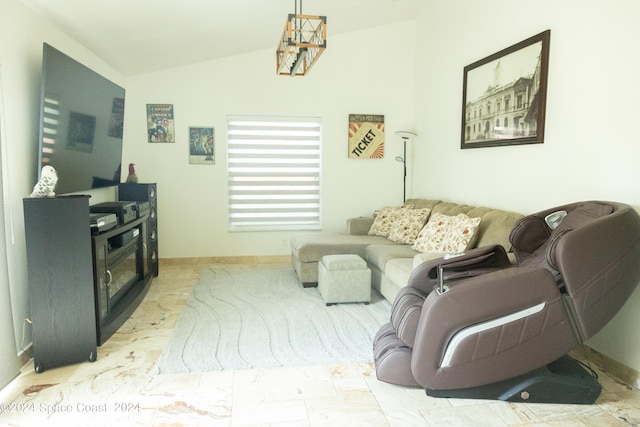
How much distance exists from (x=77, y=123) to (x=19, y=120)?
0.43m

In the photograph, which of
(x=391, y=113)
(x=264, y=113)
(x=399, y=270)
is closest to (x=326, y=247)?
(x=399, y=270)

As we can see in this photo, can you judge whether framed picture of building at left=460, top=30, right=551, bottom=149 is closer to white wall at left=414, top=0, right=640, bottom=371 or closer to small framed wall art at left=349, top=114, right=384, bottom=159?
white wall at left=414, top=0, right=640, bottom=371

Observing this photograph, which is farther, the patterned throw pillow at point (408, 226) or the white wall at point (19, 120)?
the patterned throw pillow at point (408, 226)

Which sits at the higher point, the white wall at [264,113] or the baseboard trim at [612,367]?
the white wall at [264,113]

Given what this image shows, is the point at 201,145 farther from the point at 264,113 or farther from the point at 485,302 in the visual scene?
the point at 485,302

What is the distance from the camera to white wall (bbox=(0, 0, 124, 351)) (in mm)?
2529

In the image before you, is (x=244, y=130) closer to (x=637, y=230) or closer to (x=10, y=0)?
(x=10, y=0)

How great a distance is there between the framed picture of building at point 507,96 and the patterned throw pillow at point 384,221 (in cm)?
101

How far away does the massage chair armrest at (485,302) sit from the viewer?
2.10m

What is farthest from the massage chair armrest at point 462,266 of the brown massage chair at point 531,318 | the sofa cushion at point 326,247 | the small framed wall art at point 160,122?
the small framed wall art at point 160,122

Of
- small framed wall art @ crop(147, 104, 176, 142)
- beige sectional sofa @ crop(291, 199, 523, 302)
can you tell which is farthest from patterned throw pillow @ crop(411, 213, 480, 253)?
small framed wall art @ crop(147, 104, 176, 142)

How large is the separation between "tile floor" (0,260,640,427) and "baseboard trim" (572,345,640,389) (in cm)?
6

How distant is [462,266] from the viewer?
8.23 feet

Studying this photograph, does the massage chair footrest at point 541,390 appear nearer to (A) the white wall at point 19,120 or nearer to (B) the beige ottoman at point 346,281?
(B) the beige ottoman at point 346,281
